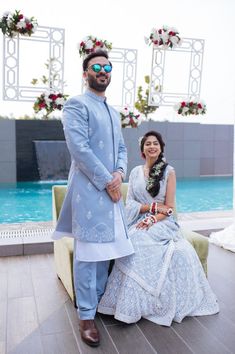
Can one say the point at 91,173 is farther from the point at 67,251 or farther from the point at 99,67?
the point at 67,251

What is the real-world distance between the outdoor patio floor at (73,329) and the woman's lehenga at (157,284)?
0.07 meters

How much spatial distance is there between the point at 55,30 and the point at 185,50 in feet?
6.37

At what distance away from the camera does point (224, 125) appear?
13000 mm

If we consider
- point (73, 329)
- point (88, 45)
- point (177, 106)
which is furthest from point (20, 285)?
point (177, 106)

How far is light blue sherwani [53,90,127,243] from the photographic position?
2045mm

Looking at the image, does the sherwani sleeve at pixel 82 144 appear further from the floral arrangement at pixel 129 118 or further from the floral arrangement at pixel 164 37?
the floral arrangement at pixel 164 37

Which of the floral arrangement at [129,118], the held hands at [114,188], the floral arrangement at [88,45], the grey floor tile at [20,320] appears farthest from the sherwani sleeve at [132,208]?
the floral arrangement at [88,45]

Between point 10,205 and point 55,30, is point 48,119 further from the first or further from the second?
point 55,30

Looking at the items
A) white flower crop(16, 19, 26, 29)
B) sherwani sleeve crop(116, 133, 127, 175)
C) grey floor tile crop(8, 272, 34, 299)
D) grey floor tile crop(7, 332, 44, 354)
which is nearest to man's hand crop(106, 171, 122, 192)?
sherwani sleeve crop(116, 133, 127, 175)

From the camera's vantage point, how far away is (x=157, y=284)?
7.70ft

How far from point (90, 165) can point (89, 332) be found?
98 cm

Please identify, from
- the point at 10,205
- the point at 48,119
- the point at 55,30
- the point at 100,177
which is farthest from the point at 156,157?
the point at 48,119

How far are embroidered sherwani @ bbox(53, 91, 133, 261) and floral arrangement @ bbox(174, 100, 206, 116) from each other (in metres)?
2.90

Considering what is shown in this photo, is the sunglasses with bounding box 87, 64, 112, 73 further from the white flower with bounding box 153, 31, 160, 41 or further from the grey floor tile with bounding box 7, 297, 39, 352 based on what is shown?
the white flower with bounding box 153, 31, 160, 41
